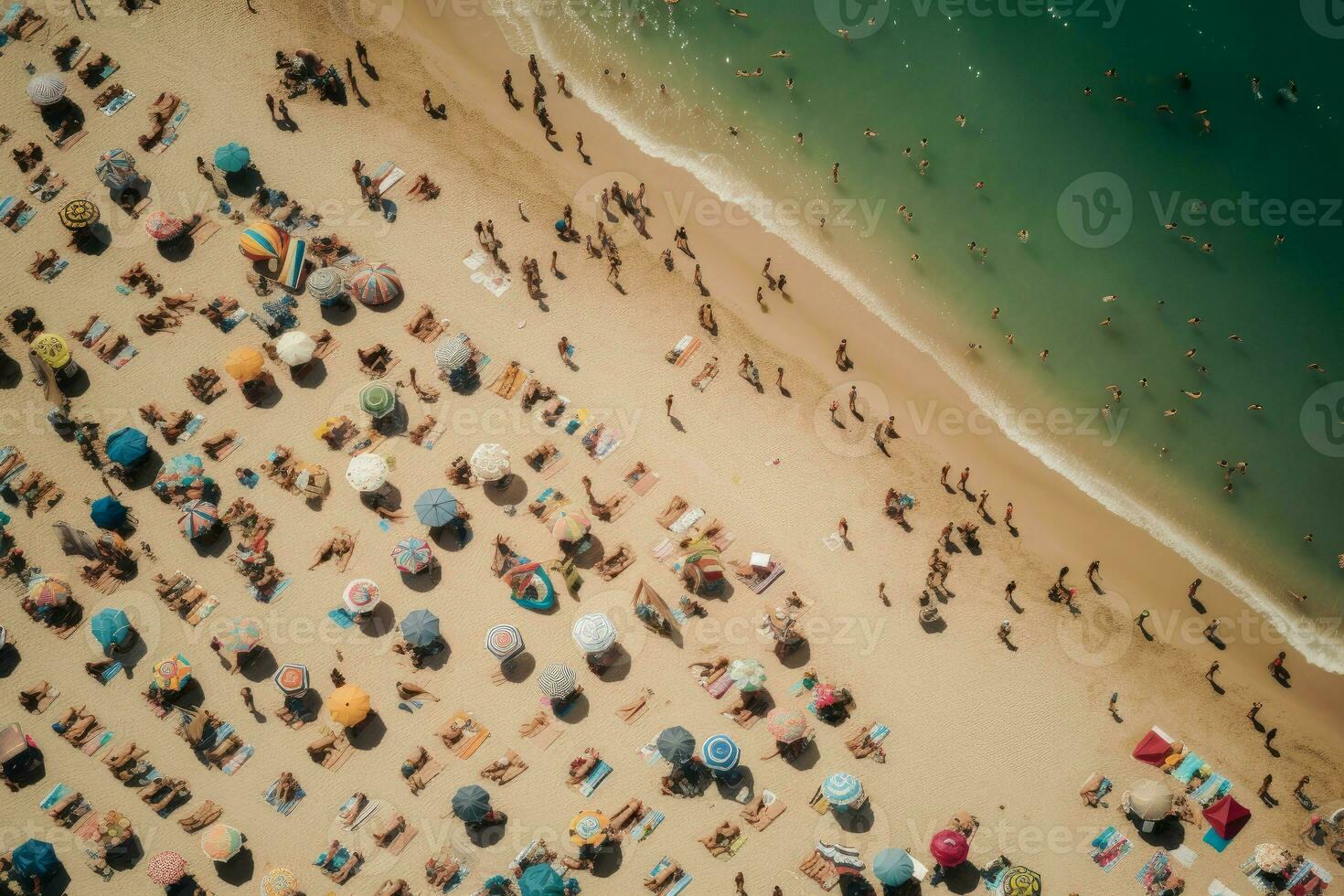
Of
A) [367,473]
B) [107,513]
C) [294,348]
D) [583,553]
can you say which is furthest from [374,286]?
[583,553]

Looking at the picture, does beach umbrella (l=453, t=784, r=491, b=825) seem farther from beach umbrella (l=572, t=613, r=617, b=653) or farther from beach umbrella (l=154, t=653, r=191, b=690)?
beach umbrella (l=154, t=653, r=191, b=690)

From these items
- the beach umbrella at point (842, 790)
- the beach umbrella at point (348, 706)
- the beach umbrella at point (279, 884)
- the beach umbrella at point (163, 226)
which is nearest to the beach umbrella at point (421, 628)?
the beach umbrella at point (348, 706)

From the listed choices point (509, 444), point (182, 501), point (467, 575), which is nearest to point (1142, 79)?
point (509, 444)

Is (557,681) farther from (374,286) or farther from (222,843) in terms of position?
(374,286)

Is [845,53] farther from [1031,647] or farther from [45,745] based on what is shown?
[45,745]

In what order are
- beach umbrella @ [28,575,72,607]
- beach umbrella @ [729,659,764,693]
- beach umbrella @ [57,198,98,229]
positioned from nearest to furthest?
beach umbrella @ [729,659,764,693] < beach umbrella @ [28,575,72,607] < beach umbrella @ [57,198,98,229]

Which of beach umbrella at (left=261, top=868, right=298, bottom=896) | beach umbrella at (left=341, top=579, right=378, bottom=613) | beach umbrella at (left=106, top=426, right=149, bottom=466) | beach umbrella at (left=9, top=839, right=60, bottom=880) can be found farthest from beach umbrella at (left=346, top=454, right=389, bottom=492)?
beach umbrella at (left=9, top=839, right=60, bottom=880)
